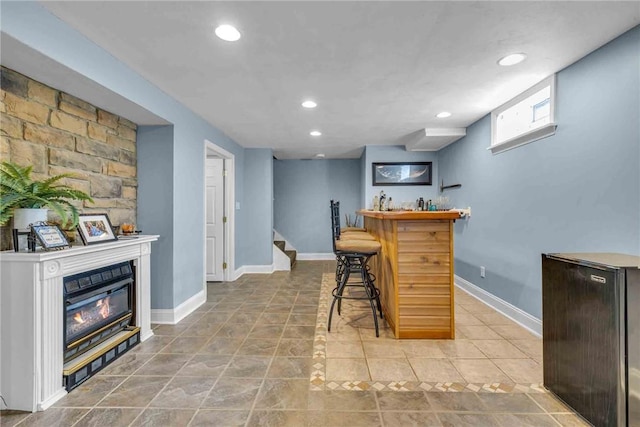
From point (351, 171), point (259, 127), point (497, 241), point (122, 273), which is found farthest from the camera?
point (351, 171)

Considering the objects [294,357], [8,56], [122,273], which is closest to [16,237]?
[122,273]

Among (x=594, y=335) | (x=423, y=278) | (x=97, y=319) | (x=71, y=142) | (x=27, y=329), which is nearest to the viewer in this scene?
(x=594, y=335)

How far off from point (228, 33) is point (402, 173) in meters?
3.99

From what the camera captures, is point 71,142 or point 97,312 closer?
point 97,312

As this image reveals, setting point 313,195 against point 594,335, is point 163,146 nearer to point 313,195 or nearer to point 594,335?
point 594,335

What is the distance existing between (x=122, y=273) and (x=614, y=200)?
3.75 metres

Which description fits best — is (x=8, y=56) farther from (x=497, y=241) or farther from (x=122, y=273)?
(x=497, y=241)

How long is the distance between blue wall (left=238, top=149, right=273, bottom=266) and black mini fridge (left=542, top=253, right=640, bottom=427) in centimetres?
434

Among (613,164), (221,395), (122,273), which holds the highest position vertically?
(613,164)

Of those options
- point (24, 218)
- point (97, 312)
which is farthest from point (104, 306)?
point (24, 218)

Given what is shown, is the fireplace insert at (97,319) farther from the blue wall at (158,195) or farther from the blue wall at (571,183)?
the blue wall at (571,183)

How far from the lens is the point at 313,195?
6.86m

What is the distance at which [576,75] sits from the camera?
2303mm

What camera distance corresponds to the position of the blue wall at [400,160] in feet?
17.3
